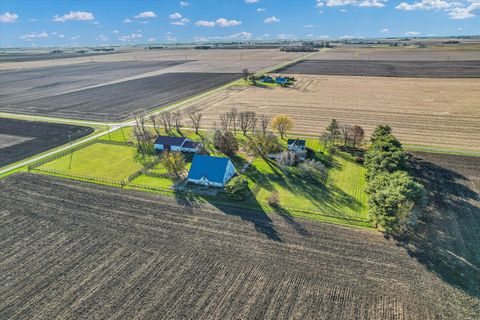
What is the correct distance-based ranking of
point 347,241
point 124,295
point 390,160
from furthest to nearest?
point 390,160
point 347,241
point 124,295

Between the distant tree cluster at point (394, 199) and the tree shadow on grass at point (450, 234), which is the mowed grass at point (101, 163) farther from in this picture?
the tree shadow on grass at point (450, 234)

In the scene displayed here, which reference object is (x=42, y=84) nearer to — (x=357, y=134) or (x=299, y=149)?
(x=299, y=149)

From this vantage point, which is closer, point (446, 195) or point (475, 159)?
point (446, 195)

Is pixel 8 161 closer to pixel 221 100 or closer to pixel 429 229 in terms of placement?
pixel 221 100

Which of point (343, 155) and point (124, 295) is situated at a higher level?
point (343, 155)

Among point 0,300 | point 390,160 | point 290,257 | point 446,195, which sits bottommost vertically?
point 0,300

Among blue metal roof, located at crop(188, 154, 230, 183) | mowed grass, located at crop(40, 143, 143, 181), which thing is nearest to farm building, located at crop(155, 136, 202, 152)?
mowed grass, located at crop(40, 143, 143, 181)

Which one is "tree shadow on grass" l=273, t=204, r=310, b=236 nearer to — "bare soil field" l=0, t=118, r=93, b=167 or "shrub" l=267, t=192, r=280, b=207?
"shrub" l=267, t=192, r=280, b=207

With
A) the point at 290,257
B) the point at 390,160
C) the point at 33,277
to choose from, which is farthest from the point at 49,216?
the point at 390,160
